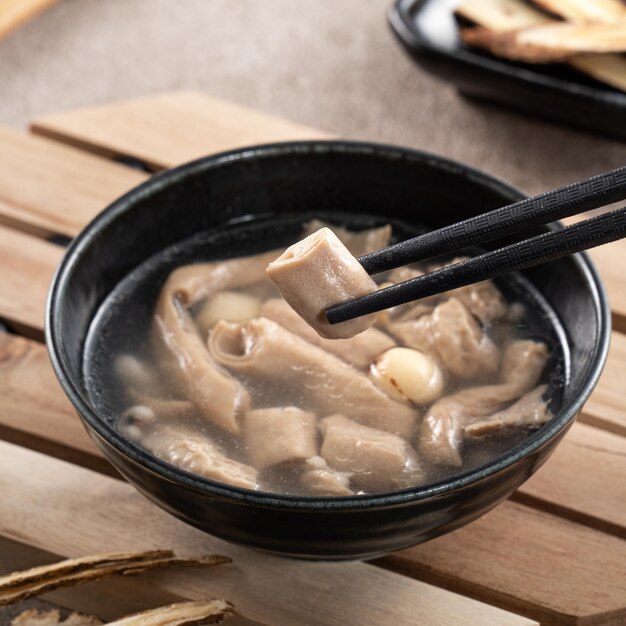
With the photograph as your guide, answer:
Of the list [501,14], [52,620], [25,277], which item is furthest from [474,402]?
[501,14]

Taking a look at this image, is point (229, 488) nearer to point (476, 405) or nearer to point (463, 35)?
point (476, 405)

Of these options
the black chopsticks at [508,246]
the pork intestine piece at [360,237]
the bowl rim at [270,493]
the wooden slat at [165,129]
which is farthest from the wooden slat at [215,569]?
the wooden slat at [165,129]

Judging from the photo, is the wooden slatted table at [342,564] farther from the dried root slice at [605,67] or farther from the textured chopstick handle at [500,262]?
the dried root slice at [605,67]

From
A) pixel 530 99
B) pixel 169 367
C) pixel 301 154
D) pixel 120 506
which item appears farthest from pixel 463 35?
pixel 120 506

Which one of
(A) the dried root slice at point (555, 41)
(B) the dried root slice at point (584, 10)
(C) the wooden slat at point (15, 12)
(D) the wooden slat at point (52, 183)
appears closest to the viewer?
(D) the wooden slat at point (52, 183)

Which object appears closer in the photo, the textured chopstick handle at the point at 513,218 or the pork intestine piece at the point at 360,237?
the textured chopstick handle at the point at 513,218

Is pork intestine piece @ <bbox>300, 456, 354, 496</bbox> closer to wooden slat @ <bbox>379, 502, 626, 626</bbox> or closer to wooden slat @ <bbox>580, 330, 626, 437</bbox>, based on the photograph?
wooden slat @ <bbox>379, 502, 626, 626</bbox>

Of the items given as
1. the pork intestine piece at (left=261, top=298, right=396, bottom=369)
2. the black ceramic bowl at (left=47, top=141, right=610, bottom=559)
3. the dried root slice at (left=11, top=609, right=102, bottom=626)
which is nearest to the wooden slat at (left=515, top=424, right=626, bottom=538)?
the black ceramic bowl at (left=47, top=141, right=610, bottom=559)
